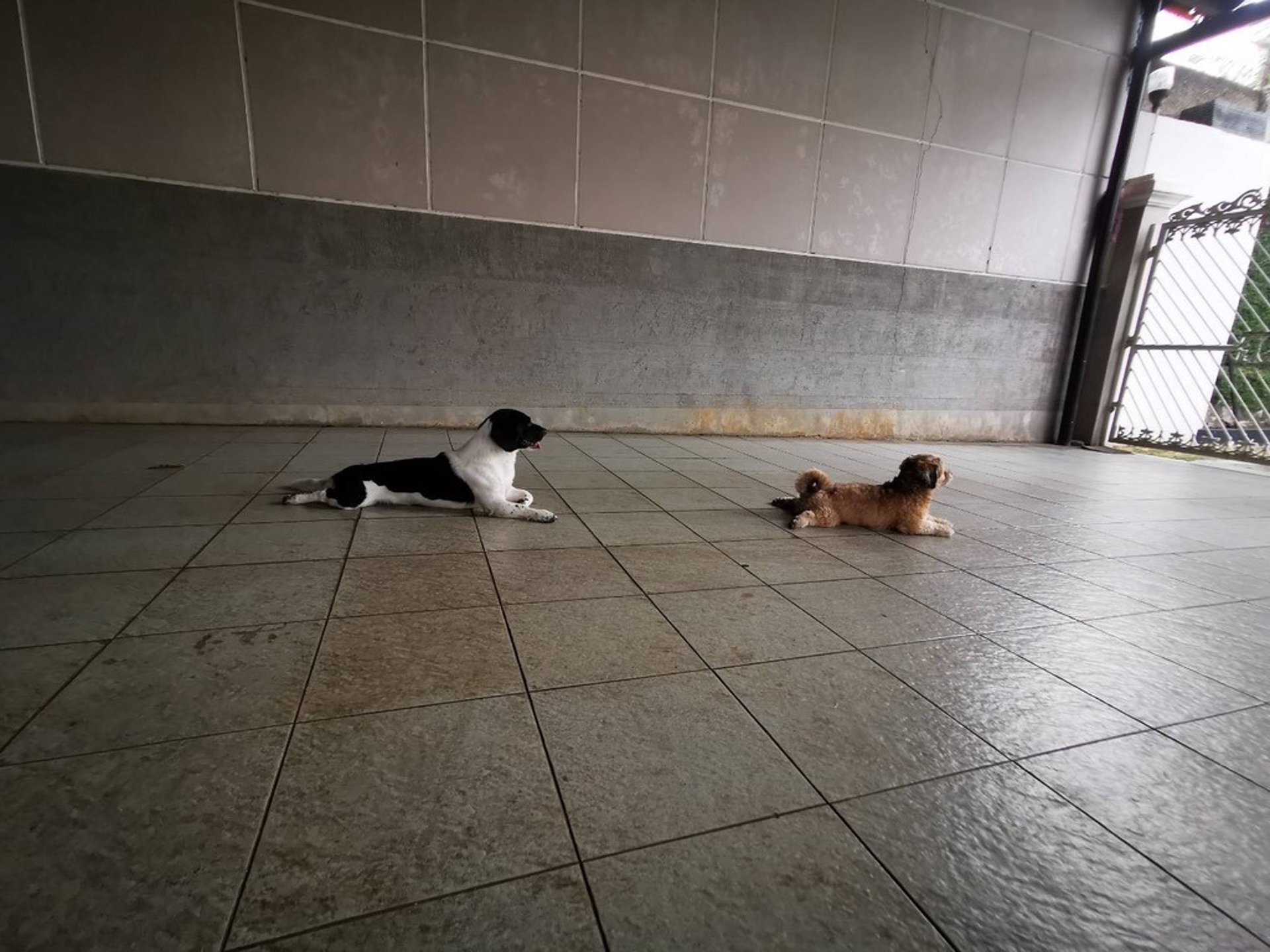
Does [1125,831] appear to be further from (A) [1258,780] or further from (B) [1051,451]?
(B) [1051,451]

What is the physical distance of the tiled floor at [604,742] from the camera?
1057 mm

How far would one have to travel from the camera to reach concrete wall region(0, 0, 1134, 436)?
5.46 m

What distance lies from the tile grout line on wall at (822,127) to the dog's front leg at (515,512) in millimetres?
A: 6194

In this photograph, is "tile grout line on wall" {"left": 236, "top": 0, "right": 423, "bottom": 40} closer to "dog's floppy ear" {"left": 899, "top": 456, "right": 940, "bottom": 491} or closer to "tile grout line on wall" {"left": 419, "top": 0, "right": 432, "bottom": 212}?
"tile grout line on wall" {"left": 419, "top": 0, "right": 432, "bottom": 212}

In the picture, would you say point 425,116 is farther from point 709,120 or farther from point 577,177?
point 709,120

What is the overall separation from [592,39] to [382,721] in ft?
24.5

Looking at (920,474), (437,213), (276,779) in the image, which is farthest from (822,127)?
(276,779)

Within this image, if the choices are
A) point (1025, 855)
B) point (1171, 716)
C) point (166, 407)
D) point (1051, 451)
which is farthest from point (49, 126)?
point (1051, 451)

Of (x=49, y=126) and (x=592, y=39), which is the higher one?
(x=592, y=39)

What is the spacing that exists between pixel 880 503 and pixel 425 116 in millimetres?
6187

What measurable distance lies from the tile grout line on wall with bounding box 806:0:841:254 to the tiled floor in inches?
232

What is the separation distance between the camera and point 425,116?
6094 mm

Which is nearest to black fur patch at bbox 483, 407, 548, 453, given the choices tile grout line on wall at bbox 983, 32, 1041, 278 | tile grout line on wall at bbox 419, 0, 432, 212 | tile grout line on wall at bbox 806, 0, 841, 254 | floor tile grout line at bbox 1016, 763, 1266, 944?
floor tile grout line at bbox 1016, 763, 1266, 944

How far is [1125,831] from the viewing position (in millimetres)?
1317
